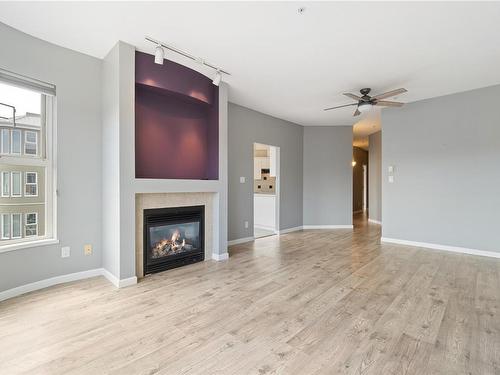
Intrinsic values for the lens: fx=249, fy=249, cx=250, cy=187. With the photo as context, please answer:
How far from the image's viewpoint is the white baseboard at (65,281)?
2.65 m

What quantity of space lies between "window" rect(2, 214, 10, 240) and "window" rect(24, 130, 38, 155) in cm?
74

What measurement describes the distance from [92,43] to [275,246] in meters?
4.22

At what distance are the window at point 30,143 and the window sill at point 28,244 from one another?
1.02 m

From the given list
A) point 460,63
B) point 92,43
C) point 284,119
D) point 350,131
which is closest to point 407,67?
point 460,63

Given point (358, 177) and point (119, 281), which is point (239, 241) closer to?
point (119, 281)

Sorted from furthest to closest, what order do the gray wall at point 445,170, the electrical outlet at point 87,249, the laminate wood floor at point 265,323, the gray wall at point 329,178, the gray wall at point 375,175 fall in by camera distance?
the gray wall at point 375,175
the gray wall at point 329,178
the gray wall at point 445,170
the electrical outlet at point 87,249
the laminate wood floor at point 265,323

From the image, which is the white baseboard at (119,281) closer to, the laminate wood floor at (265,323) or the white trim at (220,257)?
the laminate wood floor at (265,323)

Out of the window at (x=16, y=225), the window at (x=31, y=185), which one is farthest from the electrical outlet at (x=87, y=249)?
the window at (x=31, y=185)

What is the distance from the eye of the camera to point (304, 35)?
275 centimetres

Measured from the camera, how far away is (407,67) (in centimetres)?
350

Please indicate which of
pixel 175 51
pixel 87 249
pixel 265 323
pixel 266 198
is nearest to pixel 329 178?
pixel 266 198

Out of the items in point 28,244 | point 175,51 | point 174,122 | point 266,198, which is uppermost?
point 175,51

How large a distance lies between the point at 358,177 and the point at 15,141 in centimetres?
1073

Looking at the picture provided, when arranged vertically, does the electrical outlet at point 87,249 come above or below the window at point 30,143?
below
